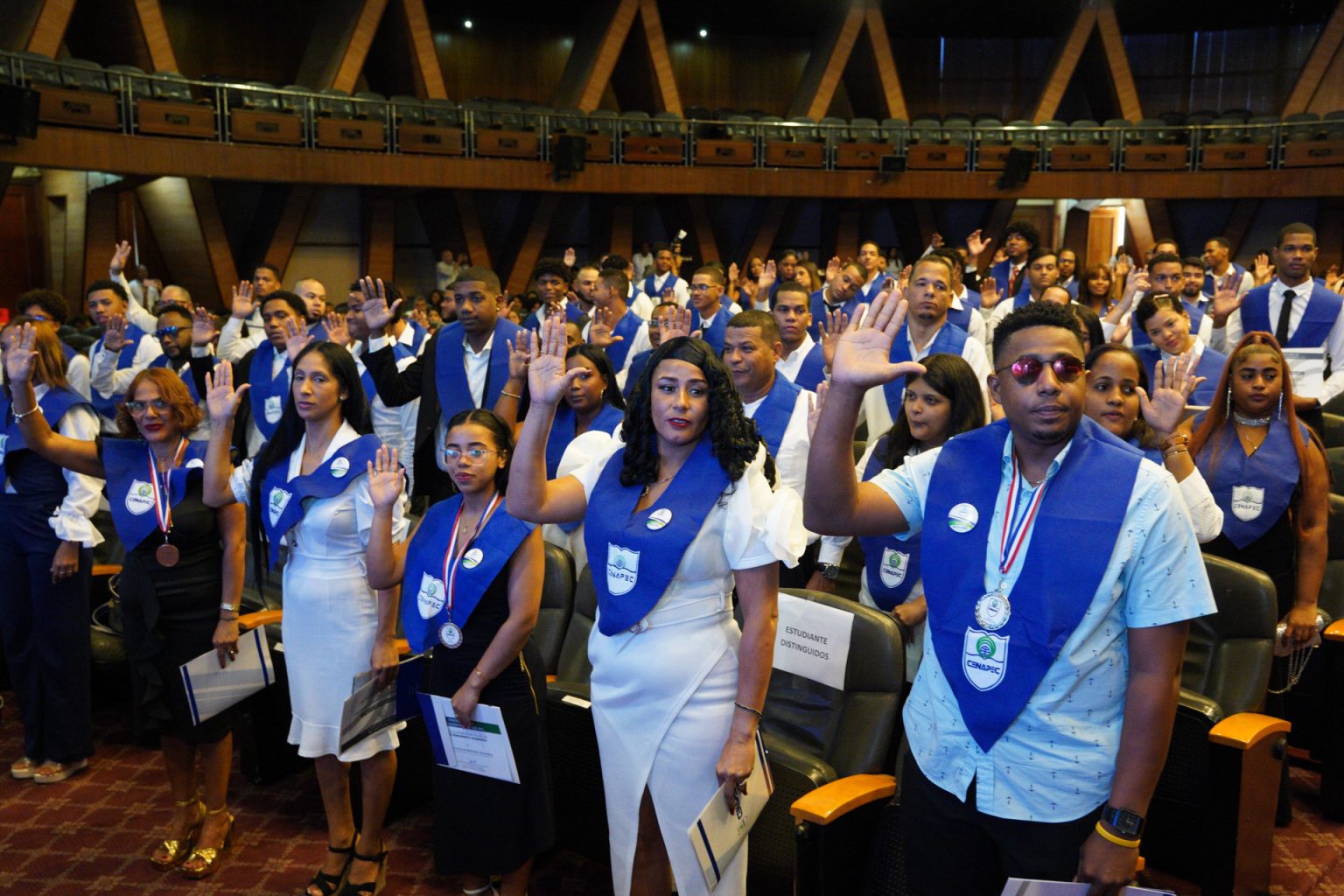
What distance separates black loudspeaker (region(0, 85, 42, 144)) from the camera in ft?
28.8

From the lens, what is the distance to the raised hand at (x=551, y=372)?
2.28 metres

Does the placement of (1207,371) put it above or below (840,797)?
above

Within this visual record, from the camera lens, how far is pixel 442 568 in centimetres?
267

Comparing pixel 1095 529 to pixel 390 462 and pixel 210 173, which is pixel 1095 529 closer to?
pixel 390 462

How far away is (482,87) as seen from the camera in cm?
1503

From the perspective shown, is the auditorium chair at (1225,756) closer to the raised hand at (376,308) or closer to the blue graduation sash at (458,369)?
the blue graduation sash at (458,369)

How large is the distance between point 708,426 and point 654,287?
22.4 ft

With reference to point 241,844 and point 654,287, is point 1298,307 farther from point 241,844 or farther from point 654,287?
point 241,844

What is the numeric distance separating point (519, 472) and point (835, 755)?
1043 mm

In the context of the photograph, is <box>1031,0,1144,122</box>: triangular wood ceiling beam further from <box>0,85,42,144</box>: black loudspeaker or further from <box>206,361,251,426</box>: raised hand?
<box>206,361,251,426</box>: raised hand

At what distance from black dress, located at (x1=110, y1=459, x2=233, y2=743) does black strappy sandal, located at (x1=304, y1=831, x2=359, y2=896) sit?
1.80ft

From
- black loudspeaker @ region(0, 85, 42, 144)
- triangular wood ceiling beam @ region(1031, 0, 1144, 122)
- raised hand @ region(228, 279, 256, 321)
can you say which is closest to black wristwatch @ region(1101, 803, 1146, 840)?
raised hand @ region(228, 279, 256, 321)

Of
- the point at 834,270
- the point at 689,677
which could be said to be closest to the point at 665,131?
the point at 834,270

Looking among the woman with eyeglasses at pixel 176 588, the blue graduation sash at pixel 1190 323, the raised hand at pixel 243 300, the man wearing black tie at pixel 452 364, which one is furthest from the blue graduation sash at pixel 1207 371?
the raised hand at pixel 243 300
